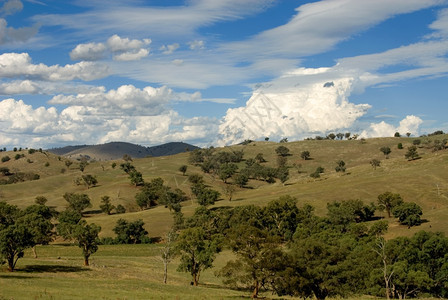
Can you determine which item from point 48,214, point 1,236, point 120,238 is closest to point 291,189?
point 120,238

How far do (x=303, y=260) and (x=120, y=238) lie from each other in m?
82.5

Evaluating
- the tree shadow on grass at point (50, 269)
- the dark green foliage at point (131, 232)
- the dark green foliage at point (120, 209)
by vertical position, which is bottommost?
the dark green foliage at point (131, 232)

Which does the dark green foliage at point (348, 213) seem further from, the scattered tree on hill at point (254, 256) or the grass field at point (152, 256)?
the scattered tree on hill at point (254, 256)

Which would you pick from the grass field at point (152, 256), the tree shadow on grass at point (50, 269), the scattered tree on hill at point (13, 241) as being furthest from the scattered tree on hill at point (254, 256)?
the scattered tree on hill at point (13, 241)

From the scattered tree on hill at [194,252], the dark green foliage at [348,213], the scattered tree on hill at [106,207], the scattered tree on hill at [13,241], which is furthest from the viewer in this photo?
the scattered tree on hill at [106,207]

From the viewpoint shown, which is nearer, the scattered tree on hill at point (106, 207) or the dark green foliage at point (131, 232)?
the dark green foliage at point (131, 232)

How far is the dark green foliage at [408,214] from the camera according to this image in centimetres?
12350

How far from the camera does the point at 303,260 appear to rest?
64.1 m

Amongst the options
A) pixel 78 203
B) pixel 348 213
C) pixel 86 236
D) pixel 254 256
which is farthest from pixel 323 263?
pixel 78 203

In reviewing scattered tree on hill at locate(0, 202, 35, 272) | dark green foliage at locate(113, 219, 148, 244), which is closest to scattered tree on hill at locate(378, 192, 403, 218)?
dark green foliage at locate(113, 219, 148, 244)

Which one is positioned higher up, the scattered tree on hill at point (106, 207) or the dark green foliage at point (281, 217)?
the scattered tree on hill at point (106, 207)

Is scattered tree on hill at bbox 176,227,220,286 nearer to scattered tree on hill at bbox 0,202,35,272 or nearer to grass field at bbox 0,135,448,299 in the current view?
grass field at bbox 0,135,448,299

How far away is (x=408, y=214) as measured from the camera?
126312 millimetres

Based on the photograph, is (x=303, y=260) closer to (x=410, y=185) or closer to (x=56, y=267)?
(x=56, y=267)
